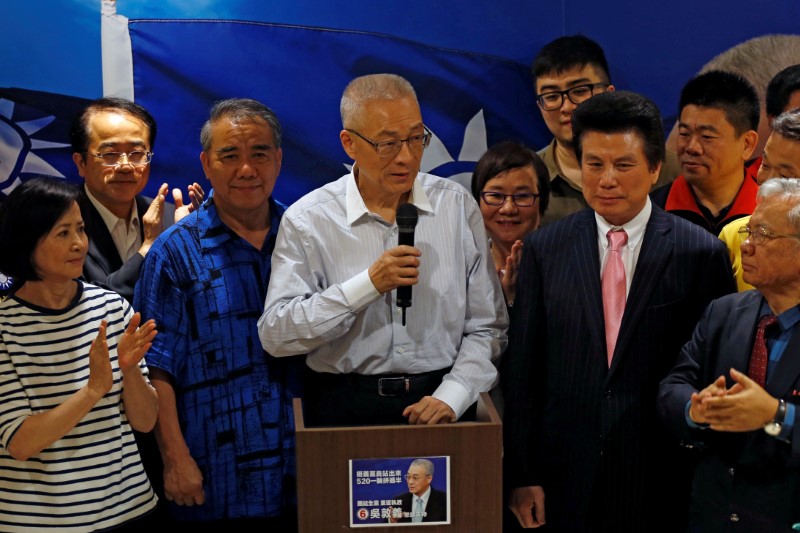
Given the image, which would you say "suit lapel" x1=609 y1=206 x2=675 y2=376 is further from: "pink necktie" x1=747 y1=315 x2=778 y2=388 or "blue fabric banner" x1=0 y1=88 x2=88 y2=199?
"blue fabric banner" x1=0 y1=88 x2=88 y2=199

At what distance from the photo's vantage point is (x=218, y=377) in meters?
3.22

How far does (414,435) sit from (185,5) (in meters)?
2.26

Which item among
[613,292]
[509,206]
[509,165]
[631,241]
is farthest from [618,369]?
[509,165]

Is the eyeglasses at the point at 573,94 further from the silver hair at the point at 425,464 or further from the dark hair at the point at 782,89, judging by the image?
the silver hair at the point at 425,464

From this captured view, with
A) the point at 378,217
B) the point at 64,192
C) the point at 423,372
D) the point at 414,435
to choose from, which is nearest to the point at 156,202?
the point at 64,192

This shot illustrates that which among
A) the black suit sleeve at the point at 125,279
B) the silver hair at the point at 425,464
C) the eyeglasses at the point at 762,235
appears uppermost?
the eyeglasses at the point at 762,235

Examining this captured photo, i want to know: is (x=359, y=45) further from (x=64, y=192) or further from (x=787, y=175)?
(x=787, y=175)

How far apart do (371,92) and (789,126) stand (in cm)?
134

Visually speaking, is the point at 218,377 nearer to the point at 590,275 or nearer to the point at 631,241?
the point at 590,275

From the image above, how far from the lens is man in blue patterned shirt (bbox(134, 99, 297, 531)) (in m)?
3.20

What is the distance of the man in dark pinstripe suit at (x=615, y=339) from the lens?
2.92 metres

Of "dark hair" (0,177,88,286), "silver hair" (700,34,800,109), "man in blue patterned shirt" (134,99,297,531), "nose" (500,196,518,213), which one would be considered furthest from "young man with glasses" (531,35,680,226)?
"dark hair" (0,177,88,286)

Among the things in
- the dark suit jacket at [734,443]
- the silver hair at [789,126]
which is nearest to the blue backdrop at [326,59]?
the silver hair at [789,126]

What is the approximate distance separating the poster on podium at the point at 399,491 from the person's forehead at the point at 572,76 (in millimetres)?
2002
